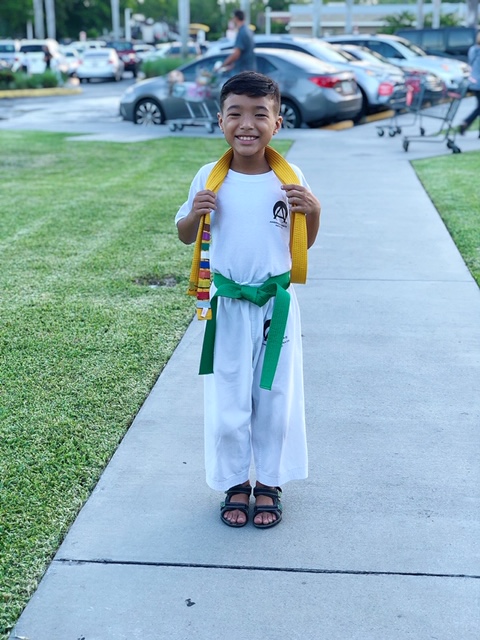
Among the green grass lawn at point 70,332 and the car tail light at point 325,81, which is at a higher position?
the car tail light at point 325,81

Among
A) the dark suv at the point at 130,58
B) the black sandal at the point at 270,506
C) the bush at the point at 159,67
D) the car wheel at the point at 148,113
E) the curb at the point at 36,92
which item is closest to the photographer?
the black sandal at the point at 270,506

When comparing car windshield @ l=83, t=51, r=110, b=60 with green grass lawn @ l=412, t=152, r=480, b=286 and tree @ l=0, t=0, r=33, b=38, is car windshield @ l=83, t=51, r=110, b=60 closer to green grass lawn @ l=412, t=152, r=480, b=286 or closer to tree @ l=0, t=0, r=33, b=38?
tree @ l=0, t=0, r=33, b=38

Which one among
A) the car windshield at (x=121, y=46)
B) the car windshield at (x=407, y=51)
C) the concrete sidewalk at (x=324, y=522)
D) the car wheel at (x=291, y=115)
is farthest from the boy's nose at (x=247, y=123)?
the car windshield at (x=121, y=46)

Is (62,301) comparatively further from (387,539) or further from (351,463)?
(387,539)

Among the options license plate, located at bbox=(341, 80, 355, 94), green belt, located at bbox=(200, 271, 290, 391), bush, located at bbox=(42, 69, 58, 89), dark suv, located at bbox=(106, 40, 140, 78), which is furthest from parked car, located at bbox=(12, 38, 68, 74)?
green belt, located at bbox=(200, 271, 290, 391)

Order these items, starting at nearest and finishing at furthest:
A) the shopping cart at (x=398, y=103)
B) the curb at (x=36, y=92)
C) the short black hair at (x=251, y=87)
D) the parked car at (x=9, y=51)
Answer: the short black hair at (x=251, y=87)
the shopping cart at (x=398, y=103)
the curb at (x=36, y=92)
the parked car at (x=9, y=51)

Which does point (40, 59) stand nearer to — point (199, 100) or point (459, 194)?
point (199, 100)

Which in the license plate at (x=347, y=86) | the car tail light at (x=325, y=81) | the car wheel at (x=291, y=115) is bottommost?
the car wheel at (x=291, y=115)

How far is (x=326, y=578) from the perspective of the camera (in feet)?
9.53

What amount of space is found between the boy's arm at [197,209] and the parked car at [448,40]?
96.9 ft

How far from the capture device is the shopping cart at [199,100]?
16.0 m

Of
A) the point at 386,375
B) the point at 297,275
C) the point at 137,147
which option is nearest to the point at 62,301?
the point at 386,375

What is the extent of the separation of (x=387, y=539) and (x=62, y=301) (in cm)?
327

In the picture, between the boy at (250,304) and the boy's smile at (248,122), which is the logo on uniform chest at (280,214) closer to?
the boy at (250,304)
